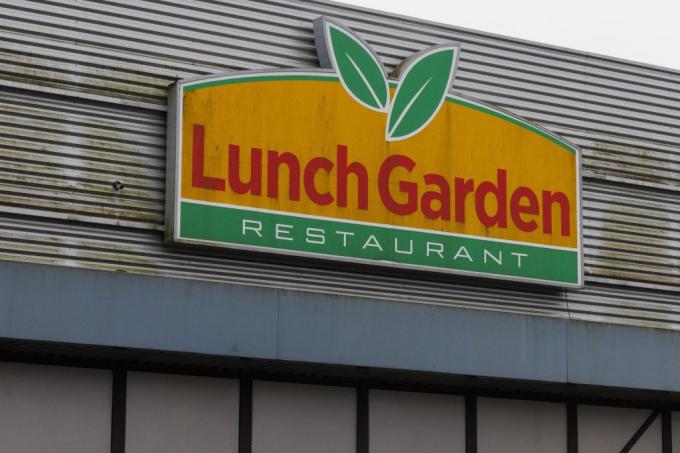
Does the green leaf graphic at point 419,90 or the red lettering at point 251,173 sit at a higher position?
the green leaf graphic at point 419,90

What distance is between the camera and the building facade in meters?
16.6

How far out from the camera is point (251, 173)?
→ 19844 millimetres

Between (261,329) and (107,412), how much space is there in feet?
6.08

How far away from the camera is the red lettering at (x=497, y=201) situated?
2159 centimetres

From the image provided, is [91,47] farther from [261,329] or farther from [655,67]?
[655,67]

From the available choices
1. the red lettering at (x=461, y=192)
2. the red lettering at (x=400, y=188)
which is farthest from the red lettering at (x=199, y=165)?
the red lettering at (x=461, y=192)

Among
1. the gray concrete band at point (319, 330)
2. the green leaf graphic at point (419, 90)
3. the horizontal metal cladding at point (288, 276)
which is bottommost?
the gray concrete band at point (319, 330)

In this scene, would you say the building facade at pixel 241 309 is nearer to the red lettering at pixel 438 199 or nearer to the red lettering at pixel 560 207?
the red lettering at pixel 560 207

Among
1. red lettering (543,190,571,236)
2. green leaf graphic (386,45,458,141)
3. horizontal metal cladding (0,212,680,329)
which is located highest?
green leaf graphic (386,45,458,141)

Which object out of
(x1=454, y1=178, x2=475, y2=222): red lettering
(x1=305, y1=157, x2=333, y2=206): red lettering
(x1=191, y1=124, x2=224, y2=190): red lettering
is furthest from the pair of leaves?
(x1=191, y1=124, x2=224, y2=190): red lettering

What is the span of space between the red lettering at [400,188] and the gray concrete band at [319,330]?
278cm

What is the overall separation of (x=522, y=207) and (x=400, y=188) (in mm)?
2008

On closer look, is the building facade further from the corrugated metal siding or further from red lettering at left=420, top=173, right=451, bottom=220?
red lettering at left=420, top=173, right=451, bottom=220

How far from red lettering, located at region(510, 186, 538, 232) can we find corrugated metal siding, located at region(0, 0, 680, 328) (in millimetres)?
948
